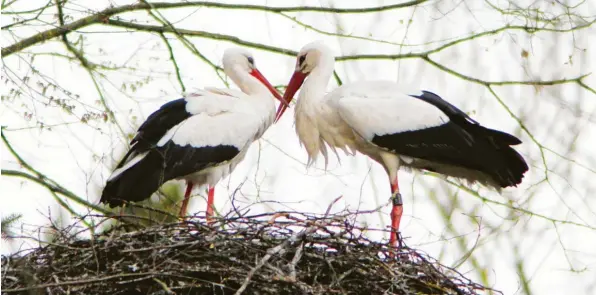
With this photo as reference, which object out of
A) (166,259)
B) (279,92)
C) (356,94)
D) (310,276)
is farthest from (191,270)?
(279,92)

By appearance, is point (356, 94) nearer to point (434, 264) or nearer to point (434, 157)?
point (434, 157)

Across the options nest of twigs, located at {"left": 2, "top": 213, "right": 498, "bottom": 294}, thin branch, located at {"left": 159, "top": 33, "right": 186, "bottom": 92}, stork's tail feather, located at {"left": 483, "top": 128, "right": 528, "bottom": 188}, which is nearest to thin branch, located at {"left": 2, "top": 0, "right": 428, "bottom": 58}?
thin branch, located at {"left": 159, "top": 33, "right": 186, "bottom": 92}

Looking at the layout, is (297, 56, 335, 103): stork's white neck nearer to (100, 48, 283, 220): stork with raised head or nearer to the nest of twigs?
(100, 48, 283, 220): stork with raised head

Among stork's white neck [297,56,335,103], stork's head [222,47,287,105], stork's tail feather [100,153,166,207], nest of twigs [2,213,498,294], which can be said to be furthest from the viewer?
stork's head [222,47,287,105]

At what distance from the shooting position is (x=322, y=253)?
21.0ft

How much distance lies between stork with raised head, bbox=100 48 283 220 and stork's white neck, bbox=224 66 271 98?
0.08 metres

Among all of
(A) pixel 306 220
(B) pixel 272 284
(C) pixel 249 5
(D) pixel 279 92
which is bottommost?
(B) pixel 272 284

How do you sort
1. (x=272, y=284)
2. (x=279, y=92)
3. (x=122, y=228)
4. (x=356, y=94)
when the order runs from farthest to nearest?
(x=279, y=92) < (x=356, y=94) < (x=122, y=228) < (x=272, y=284)

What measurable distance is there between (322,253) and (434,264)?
0.70 metres

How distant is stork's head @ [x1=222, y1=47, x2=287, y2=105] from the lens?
9.47 m

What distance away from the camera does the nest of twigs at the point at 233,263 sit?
6.10m

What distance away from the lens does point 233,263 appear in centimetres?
625

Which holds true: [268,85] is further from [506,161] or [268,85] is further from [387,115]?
[506,161]

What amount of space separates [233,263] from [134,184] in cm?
223
